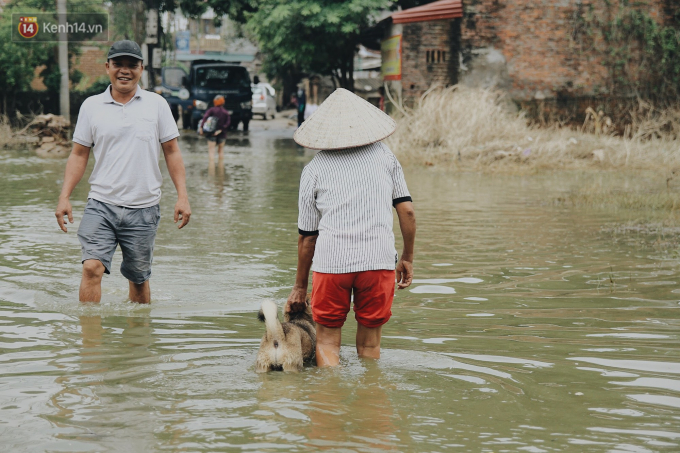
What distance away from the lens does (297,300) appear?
5.56 meters

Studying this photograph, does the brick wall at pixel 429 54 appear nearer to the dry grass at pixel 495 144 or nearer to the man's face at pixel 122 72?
the dry grass at pixel 495 144

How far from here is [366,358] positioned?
5480 mm

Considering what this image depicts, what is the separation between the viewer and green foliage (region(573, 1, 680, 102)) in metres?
24.6

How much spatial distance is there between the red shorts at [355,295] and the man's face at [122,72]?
2.19 m

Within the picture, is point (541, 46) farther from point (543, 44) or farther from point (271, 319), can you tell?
point (271, 319)

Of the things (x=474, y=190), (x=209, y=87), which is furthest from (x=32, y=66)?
(x=474, y=190)

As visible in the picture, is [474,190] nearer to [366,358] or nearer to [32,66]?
[366,358]

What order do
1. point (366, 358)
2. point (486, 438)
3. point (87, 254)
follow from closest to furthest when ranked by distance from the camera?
point (486, 438) < point (366, 358) < point (87, 254)


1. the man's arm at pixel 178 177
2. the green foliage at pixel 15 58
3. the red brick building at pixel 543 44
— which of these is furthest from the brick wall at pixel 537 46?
the man's arm at pixel 178 177

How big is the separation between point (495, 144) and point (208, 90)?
16811mm

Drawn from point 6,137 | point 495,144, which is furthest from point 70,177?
point 6,137

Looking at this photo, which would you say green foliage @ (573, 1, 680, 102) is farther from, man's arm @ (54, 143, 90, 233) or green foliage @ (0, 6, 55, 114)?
man's arm @ (54, 143, 90, 233)

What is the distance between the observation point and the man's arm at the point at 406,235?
5242 millimetres

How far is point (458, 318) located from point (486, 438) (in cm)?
273
